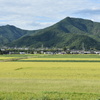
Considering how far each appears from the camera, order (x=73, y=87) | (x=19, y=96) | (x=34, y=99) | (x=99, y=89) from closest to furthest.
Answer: (x=34, y=99)
(x=19, y=96)
(x=99, y=89)
(x=73, y=87)

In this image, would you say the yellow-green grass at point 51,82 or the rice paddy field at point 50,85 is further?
the yellow-green grass at point 51,82

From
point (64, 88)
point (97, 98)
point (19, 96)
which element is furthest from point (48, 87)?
point (97, 98)

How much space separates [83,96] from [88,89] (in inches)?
145

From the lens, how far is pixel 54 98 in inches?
565

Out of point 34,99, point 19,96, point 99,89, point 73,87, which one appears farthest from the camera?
point 73,87

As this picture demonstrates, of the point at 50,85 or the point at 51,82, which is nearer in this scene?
the point at 50,85

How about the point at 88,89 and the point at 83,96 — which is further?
the point at 88,89

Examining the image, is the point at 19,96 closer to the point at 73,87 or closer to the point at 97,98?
the point at 97,98

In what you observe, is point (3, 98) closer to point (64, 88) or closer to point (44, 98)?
point (44, 98)

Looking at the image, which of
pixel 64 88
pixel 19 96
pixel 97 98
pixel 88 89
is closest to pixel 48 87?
pixel 64 88

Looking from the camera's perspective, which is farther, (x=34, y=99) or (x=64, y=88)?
(x=64, y=88)

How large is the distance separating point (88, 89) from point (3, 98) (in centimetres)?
733

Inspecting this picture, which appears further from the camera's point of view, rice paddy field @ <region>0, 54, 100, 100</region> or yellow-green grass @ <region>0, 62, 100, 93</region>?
yellow-green grass @ <region>0, 62, 100, 93</region>

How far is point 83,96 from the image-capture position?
1533cm
